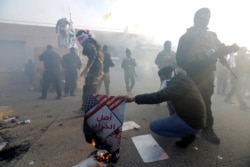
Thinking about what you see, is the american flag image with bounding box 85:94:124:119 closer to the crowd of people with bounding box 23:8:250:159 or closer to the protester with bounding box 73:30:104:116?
the crowd of people with bounding box 23:8:250:159

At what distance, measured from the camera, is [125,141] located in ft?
11.5

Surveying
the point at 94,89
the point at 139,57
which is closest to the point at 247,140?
the point at 94,89

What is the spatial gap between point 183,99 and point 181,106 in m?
0.13

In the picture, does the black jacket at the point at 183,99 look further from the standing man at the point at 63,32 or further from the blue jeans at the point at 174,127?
the standing man at the point at 63,32

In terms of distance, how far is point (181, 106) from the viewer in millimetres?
2818

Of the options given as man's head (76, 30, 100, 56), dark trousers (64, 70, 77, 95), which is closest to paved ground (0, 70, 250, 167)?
man's head (76, 30, 100, 56)

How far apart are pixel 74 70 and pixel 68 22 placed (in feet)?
13.3

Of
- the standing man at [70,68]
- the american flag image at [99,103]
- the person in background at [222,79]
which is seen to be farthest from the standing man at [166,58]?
the person in background at [222,79]

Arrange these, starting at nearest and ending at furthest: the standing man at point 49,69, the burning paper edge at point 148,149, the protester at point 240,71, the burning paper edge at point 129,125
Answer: the burning paper edge at point 148,149
the burning paper edge at point 129,125
the protester at point 240,71
the standing man at point 49,69

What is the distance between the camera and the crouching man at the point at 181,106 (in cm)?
258

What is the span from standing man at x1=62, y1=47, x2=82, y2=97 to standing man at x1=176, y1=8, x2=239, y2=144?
5.83 meters

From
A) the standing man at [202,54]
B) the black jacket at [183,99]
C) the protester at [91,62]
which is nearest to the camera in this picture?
the black jacket at [183,99]

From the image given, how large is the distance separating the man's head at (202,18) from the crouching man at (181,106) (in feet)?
3.78

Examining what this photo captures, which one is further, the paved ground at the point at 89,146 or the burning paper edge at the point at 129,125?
the burning paper edge at the point at 129,125
